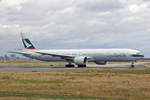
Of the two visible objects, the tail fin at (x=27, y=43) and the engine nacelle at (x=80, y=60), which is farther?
the tail fin at (x=27, y=43)

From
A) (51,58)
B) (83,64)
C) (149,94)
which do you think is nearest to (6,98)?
(149,94)

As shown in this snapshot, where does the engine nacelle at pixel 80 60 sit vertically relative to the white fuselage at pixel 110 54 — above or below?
below

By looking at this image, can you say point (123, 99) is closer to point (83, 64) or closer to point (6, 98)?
A: point (6, 98)

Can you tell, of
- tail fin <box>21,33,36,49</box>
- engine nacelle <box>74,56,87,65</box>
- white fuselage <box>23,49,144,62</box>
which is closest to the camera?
engine nacelle <box>74,56,87,65</box>

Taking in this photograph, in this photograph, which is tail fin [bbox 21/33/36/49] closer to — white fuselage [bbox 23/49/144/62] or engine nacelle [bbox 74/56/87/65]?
white fuselage [bbox 23/49/144/62]

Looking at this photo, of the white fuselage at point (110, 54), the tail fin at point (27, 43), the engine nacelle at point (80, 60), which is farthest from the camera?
the tail fin at point (27, 43)

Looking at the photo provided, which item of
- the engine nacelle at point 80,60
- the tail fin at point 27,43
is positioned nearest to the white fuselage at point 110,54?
the engine nacelle at point 80,60

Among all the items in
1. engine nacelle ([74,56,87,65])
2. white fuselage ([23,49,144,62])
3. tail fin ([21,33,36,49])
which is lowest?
engine nacelle ([74,56,87,65])

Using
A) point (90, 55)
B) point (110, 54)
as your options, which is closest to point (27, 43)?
point (90, 55)

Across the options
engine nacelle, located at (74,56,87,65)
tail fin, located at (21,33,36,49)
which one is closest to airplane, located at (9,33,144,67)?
engine nacelle, located at (74,56,87,65)

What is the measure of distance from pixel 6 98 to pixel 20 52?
52026 millimetres

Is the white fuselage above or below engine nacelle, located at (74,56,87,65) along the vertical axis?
above

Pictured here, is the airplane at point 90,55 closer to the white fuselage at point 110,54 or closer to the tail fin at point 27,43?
the white fuselage at point 110,54

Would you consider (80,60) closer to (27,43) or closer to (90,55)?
(90,55)
